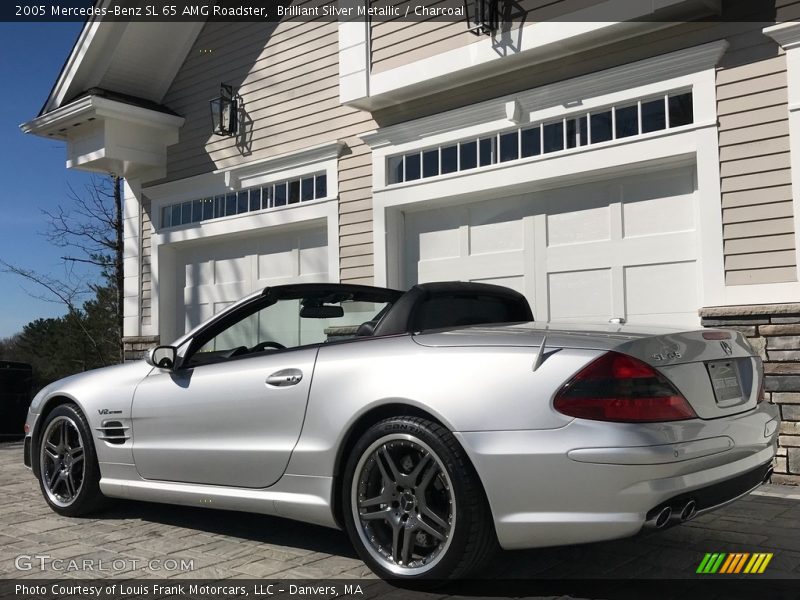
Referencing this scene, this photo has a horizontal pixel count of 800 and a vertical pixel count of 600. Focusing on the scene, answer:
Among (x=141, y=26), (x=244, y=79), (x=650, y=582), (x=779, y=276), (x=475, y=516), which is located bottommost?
(x=650, y=582)

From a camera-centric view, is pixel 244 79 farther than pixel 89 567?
Yes

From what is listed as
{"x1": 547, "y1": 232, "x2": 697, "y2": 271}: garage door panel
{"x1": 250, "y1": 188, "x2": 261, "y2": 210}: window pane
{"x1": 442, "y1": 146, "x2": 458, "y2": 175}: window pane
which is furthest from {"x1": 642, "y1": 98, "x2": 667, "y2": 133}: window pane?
{"x1": 250, "y1": 188, "x2": 261, "y2": 210}: window pane

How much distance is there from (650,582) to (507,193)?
4609 mm

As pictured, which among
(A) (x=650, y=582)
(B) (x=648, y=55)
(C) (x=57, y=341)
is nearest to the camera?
(A) (x=650, y=582)

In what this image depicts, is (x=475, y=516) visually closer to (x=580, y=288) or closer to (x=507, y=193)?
(x=580, y=288)

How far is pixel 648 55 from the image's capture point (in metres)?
6.29

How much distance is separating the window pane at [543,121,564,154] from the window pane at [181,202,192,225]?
16.9 ft

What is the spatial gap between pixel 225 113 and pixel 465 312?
21.1 feet

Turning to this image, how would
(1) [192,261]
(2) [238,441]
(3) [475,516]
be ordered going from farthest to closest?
1. (1) [192,261]
2. (2) [238,441]
3. (3) [475,516]

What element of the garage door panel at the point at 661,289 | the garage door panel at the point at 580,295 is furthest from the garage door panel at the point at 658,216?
the garage door panel at the point at 580,295

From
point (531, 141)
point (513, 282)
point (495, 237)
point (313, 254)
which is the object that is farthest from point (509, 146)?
point (313, 254)

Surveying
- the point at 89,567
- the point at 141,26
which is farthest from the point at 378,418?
the point at 141,26

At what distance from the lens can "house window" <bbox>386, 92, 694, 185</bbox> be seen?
6.24 m

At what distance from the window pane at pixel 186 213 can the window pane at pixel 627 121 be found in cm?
581
